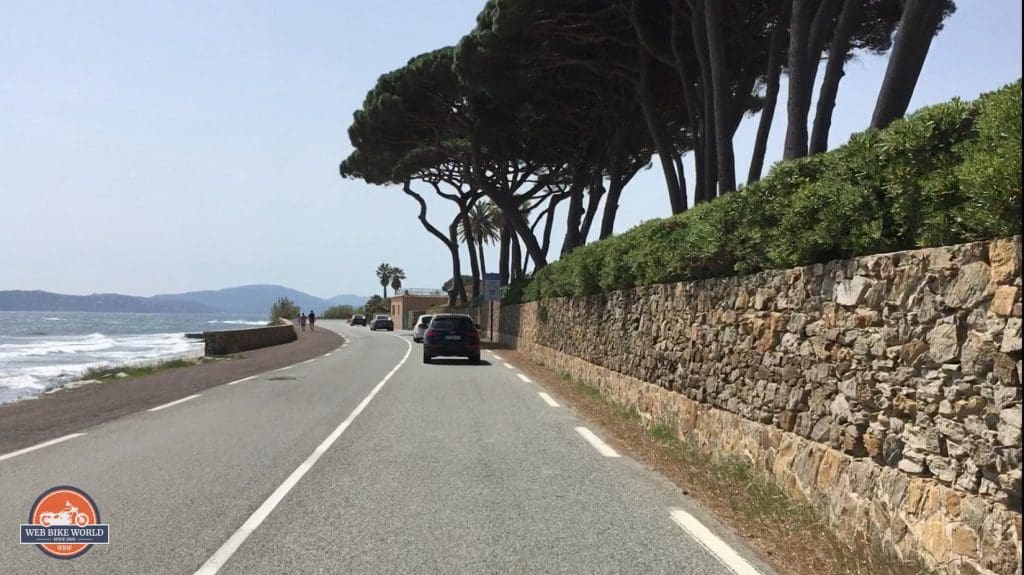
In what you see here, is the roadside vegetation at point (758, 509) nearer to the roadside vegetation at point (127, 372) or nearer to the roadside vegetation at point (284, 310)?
the roadside vegetation at point (127, 372)

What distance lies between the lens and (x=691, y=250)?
9.52 metres

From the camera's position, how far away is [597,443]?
935 cm

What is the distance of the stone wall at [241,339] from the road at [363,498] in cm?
1871

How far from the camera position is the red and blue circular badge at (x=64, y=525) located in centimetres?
507

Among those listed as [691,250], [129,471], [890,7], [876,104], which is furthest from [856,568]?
[890,7]

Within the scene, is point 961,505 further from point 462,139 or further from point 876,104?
point 462,139

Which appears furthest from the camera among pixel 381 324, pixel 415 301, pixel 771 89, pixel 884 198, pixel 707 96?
pixel 415 301

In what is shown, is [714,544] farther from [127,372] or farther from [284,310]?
[284,310]

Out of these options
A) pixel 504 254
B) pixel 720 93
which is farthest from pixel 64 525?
pixel 504 254

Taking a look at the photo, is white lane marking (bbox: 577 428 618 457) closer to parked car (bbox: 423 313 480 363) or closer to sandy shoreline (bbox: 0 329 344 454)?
sandy shoreline (bbox: 0 329 344 454)

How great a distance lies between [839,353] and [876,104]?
21.1 ft

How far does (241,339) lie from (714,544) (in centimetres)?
3056

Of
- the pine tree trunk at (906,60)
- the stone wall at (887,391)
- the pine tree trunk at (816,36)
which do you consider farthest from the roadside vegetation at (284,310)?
the stone wall at (887,391)

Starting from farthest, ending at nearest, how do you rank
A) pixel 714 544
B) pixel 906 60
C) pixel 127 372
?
pixel 127 372 < pixel 906 60 < pixel 714 544
